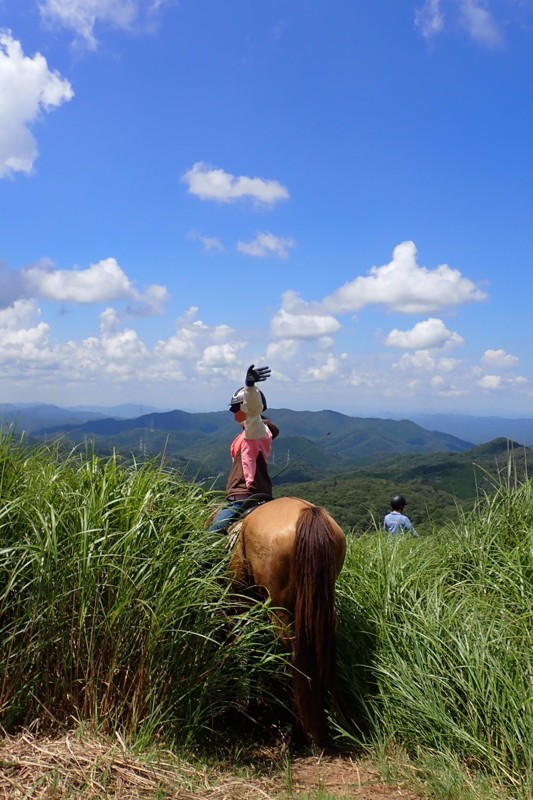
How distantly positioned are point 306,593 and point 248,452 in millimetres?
1520

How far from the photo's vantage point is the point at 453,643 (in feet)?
13.4

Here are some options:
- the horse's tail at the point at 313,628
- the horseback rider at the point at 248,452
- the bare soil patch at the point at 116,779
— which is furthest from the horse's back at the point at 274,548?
the bare soil patch at the point at 116,779

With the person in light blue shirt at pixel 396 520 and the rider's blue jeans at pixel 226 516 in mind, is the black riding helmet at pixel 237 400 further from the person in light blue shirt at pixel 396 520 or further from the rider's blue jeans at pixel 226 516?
the person in light blue shirt at pixel 396 520

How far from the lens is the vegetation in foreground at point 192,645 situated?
335 cm

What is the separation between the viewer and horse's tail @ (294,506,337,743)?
4152mm

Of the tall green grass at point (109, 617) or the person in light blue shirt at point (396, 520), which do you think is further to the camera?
the person in light blue shirt at point (396, 520)

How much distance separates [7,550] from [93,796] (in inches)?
53.8

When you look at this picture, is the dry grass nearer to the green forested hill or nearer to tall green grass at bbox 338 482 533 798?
tall green grass at bbox 338 482 533 798

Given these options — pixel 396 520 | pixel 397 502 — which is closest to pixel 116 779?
pixel 396 520

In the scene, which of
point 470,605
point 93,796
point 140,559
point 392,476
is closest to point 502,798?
point 470,605

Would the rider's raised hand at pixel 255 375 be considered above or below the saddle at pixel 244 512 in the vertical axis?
above

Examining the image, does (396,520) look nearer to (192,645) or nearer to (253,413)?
(253,413)

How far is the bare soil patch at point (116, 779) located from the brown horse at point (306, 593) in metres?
0.71

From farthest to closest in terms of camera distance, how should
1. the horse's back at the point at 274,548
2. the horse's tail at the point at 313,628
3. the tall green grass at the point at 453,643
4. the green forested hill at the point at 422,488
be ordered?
the green forested hill at the point at 422,488 → the horse's back at the point at 274,548 → the horse's tail at the point at 313,628 → the tall green grass at the point at 453,643
